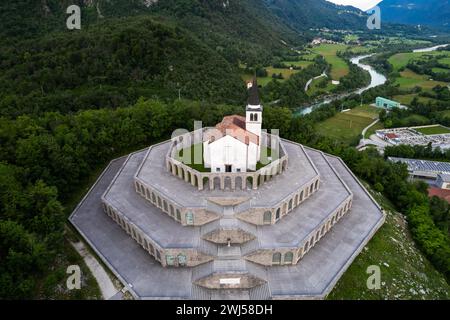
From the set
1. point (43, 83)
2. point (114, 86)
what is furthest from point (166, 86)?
point (43, 83)

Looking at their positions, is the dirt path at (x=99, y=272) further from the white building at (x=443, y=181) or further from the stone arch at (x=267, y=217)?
the white building at (x=443, y=181)

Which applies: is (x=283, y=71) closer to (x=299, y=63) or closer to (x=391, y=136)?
(x=299, y=63)

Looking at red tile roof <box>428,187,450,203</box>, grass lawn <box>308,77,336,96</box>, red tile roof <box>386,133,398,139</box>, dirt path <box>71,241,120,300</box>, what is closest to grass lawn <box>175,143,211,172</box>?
dirt path <box>71,241,120,300</box>

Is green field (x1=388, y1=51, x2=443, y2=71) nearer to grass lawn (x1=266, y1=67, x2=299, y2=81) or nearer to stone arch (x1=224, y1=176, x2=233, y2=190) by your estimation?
grass lawn (x1=266, y1=67, x2=299, y2=81)

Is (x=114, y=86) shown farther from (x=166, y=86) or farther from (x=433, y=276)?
(x=433, y=276)

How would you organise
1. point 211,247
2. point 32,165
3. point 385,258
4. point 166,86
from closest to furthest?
point 211,247, point 385,258, point 32,165, point 166,86

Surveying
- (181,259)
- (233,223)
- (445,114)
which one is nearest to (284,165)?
(233,223)
